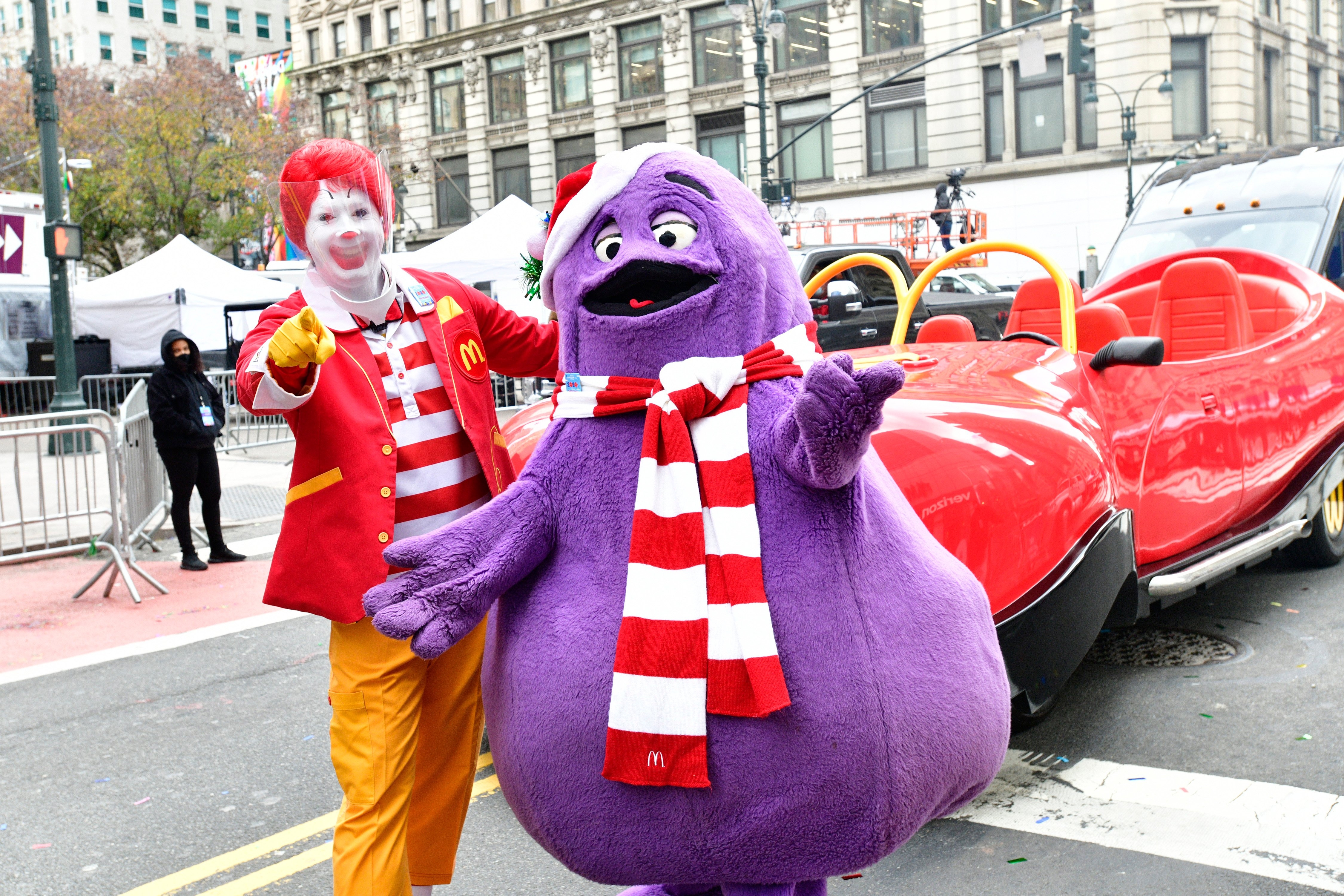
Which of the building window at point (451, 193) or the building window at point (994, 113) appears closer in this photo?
the building window at point (994, 113)

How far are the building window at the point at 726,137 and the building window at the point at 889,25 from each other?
471cm

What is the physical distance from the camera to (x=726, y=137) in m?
39.0

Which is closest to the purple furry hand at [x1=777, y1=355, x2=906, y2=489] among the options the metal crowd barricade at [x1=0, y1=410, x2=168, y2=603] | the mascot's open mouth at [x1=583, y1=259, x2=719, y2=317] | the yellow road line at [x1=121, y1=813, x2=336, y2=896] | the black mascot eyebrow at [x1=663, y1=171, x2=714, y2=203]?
the mascot's open mouth at [x1=583, y1=259, x2=719, y2=317]

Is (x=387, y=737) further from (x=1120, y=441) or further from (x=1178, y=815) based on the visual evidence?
(x=1120, y=441)

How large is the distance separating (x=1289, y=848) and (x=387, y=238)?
304cm

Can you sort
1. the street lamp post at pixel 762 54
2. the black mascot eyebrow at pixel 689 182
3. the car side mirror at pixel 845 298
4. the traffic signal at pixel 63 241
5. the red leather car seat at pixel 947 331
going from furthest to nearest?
the street lamp post at pixel 762 54 < the traffic signal at pixel 63 241 < the car side mirror at pixel 845 298 < the red leather car seat at pixel 947 331 < the black mascot eyebrow at pixel 689 182

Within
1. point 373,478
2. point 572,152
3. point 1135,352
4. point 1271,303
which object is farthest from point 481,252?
point 572,152

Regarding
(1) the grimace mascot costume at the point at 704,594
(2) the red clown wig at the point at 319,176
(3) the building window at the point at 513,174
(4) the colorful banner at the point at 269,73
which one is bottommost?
(1) the grimace mascot costume at the point at 704,594

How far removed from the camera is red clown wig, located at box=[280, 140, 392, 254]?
8.48ft

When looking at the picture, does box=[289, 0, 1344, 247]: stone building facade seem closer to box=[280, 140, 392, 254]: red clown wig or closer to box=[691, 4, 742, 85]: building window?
box=[691, 4, 742, 85]: building window

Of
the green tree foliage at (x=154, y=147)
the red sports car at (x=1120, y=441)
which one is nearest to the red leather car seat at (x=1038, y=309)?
the red sports car at (x=1120, y=441)

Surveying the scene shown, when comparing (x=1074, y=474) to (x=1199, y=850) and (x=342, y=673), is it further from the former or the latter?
(x=342, y=673)

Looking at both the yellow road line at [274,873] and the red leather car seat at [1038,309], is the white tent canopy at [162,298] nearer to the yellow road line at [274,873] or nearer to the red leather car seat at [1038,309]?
the red leather car seat at [1038,309]

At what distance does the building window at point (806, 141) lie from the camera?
37.0m
